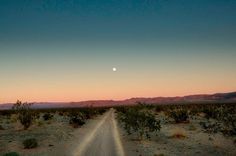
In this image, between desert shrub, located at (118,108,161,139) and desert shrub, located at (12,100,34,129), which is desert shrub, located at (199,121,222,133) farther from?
desert shrub, located at (12,100,34,129)

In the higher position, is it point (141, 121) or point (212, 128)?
point (141, 121)

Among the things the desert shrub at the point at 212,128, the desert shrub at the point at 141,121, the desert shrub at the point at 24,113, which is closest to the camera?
the desert shrub at the point at 141,121

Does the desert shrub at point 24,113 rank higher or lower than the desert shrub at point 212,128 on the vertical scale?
higher

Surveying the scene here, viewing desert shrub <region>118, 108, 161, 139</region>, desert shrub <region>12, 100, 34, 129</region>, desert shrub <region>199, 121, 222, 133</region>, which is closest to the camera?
desert shrub <region>118, 108, 161, 139</region>

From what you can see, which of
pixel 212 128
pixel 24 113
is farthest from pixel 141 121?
pixel 24 113

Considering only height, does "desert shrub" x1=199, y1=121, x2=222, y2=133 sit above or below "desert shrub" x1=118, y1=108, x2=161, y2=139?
below

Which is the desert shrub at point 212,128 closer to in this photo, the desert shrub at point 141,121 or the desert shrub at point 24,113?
the desert shrub at point 141,121

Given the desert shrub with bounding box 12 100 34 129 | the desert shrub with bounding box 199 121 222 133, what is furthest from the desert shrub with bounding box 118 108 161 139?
the desert shrub with bounding box 12 100 34 129

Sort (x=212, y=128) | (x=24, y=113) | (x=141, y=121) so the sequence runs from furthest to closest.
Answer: (x=24, y=113) < (x=212, y=128) < (x=141, y=121)

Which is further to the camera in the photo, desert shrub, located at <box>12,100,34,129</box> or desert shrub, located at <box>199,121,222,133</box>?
desert shrub, located at <box>12,100,34,129</box>

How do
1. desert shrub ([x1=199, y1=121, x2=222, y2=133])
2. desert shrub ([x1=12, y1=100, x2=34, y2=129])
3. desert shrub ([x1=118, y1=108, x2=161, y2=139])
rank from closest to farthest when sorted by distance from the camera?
desert shrub ([x1=118, y1=108, x2=161, y2=139]), desert shrub ([x1=199, y1=121, x2=222, y2=133]), desert shrub ([x1=12, y1=100, x2=34, y2=129])

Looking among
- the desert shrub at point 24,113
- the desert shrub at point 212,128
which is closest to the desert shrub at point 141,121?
the desert shrub at point 212,128

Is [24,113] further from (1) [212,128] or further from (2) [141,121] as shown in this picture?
(1) [212,128]

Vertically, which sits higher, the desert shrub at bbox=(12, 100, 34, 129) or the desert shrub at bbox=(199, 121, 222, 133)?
the desert shrub at bbox=(12, 100, 34, 129)
